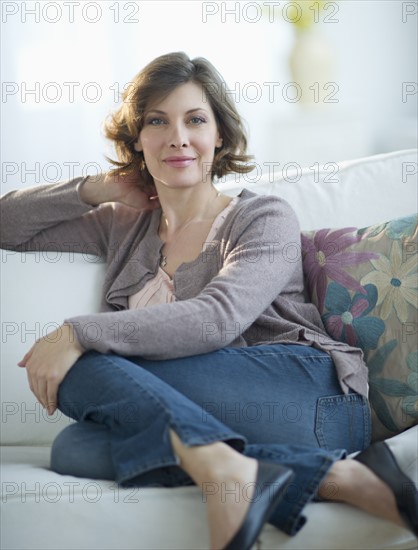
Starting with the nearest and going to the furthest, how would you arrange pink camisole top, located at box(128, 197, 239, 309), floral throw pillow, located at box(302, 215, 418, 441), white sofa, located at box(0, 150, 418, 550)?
white sofa, located at box(0, 150, 418, 550)
floral throw pillow, located at box(302, 215, 418, 441)
pink camisole top, located at box(128, 197, 239, 309)

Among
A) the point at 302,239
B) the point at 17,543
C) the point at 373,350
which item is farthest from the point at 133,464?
the point at 302,239

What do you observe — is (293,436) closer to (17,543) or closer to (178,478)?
(178,478)

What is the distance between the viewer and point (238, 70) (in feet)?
10.5

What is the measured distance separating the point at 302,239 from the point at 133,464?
71cm

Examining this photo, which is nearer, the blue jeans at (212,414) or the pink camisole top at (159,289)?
the blue jeans at (212,414)

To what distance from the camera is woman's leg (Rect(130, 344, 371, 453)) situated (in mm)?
1586

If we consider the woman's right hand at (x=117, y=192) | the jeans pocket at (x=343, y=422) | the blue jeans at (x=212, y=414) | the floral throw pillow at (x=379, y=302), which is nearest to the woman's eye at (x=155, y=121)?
the woman's right hand at (x=117, y=192)

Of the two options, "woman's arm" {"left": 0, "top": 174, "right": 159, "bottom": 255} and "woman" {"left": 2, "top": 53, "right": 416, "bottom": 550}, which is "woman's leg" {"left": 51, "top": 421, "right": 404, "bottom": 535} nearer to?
"woman" {"left": 2, "top": 53, "right": 416, "bottom": 550}

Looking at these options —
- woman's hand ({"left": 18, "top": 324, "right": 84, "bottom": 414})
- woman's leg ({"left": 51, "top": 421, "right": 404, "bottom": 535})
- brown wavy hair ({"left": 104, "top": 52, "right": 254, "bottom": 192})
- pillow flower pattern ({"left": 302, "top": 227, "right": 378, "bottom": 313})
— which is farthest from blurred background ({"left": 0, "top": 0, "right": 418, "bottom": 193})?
woman's leg ({"left": 51, "top": 421, "right": 404, "bottom": 535})

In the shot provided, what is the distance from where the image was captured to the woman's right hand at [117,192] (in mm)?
2068

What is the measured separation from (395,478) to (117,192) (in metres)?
0.97

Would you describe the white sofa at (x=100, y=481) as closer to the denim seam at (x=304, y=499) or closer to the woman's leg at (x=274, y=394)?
the denim seam at (x=304, y=499)

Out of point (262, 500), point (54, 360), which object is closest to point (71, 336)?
point (54, 360)

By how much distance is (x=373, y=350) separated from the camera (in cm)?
178
